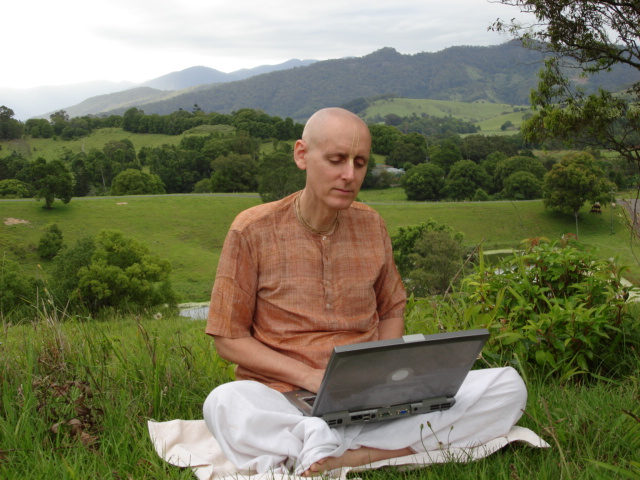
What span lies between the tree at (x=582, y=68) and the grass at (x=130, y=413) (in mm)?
10698

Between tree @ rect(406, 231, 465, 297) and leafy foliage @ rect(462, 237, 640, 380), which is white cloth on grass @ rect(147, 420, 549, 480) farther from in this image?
tree @ rect(406, 231, 465, 297)

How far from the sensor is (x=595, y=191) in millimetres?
60500

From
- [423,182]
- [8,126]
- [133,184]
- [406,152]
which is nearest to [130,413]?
[423,182]

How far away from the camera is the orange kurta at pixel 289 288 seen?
280cm

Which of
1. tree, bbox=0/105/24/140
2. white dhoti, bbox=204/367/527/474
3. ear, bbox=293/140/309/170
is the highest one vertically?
tree, bbox=0/105/24/140

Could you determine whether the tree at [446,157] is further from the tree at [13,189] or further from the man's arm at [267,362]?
the man's arm at [267,362]

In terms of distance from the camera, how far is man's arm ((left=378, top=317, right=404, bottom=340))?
317cm

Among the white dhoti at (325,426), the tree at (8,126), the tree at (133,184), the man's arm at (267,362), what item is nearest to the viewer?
the white dhoti at (325,426)

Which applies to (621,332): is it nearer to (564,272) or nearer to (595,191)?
(564,272)

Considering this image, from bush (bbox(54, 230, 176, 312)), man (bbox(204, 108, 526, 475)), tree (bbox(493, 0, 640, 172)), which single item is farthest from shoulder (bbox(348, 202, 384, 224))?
bush (bbox(54, 230, 176, 312))

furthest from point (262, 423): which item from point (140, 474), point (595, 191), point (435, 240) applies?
point (595, 191)

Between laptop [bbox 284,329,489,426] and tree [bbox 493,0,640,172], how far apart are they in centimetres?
1126

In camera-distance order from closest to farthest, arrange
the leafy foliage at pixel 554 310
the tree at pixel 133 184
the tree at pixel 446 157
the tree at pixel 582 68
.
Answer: the leafy foliage at pixel 554 310
the tree at pixel 582 68
the tree at pixel 133 184
the tree at pixel 446 157

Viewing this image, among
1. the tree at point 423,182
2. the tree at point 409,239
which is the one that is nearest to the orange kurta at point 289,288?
the tree at point 409,239
